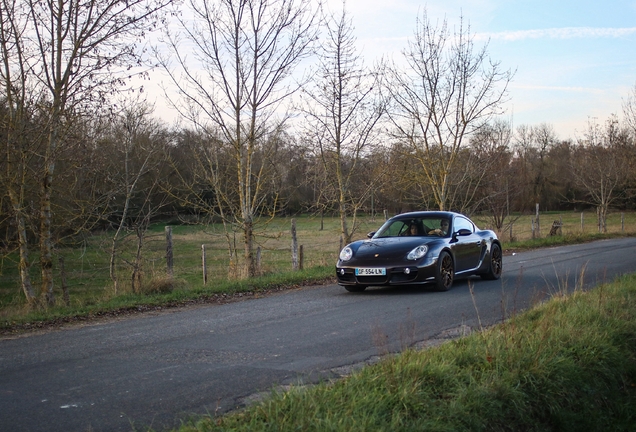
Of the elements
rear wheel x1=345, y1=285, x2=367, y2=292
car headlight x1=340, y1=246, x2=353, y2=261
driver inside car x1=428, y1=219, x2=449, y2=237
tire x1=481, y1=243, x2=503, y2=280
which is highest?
driver inside car x1=428, y1=219, x2=449, y2=237

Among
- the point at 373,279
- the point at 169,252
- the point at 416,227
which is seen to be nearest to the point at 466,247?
the point at 416,227

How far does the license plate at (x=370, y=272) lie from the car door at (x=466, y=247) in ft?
5.89

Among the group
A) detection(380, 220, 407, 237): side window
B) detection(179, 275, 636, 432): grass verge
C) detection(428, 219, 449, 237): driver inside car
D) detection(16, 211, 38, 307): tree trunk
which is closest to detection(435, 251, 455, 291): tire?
detection(428, 219, 449, 237): driver inside car

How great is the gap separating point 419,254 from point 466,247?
1675 millimetres

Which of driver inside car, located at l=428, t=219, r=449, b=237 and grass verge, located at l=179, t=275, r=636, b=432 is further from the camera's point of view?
driver inside car, located at l=428, t=219, r=449, b=237

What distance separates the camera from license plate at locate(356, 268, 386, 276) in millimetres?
11336

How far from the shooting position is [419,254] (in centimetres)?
1146

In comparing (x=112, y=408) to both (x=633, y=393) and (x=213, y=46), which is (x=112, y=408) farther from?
(x=213, y=46)

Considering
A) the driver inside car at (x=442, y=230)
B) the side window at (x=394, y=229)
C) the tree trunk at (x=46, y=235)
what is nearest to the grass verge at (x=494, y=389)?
the driver inside car at (x=442, y=230)

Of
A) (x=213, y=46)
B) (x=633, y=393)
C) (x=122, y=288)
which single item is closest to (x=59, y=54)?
(x=213, y=46)

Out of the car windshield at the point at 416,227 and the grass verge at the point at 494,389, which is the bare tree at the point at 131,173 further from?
the grass verge at the point at 494,389

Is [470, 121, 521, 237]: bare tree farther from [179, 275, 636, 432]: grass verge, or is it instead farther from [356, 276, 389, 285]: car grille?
[179, 275, 636, 432]: grass verge

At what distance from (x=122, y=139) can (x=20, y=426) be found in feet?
54.8

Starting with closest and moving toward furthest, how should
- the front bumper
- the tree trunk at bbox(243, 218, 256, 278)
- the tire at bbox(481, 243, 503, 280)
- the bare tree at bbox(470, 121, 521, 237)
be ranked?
the front bumper
the tire at bbox(481, 243, 503, 280)
the tree trunk at bbox(243, 218, 256, 278)
the bare tree at bbox(470, 121, 521, 237)
